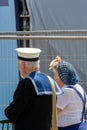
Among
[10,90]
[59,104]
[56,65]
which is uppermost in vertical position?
[56,65]

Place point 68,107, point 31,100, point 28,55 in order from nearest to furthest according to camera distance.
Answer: point 31,100 < point 28,55 < point 68,107

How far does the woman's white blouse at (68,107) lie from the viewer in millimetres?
4320

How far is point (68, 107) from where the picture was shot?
434cm

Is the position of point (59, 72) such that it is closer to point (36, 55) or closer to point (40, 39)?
point (36, 55)

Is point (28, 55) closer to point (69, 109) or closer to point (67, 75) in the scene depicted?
point (67, 75)

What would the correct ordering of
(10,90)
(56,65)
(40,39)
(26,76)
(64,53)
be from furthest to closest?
1. (64,53)
2. (10,90)
3. (40,39)
4. (56,65)
5. (26,76)

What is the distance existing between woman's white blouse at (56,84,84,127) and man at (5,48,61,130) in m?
0.48

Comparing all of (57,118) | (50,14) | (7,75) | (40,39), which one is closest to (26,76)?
(57,118)

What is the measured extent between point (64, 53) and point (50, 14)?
215 centimetres

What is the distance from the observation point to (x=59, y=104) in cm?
431

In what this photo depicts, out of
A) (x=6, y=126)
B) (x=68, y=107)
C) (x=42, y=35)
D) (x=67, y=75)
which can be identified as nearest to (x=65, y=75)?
(x=67, y=75)

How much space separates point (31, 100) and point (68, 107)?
73cm

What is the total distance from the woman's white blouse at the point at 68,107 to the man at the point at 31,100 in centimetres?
48

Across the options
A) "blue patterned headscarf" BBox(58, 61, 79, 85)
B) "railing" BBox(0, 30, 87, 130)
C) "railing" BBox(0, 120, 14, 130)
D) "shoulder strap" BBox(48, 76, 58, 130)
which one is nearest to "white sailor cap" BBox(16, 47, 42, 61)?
"shoulder strap" BBox(48, 76, 58, 130)
